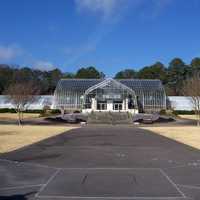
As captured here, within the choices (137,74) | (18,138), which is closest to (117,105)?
(137,74)

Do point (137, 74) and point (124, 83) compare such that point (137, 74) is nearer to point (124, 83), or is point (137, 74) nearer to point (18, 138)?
point (124, 83)

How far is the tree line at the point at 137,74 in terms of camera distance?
116062 mm

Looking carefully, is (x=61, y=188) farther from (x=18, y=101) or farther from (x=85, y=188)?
(x=18, y=101)

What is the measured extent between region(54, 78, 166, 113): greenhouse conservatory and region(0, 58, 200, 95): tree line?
29.9m

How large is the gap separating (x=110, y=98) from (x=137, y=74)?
1892 inches

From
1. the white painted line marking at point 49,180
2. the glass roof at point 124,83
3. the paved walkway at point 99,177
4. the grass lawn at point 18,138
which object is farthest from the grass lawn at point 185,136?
the glass roof at point 124,83

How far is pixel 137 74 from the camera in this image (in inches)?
5089

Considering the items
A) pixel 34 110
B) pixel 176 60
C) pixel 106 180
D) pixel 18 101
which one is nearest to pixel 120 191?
pixel 106 180

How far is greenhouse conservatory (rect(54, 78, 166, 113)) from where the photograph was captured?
3233 inches

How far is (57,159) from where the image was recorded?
15.4m

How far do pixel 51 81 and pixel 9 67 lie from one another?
48.7 ft

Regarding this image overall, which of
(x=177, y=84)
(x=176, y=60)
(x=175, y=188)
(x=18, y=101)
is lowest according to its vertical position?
(x=175, y=188)

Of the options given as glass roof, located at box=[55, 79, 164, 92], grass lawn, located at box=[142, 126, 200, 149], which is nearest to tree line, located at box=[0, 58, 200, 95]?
glass roof, located at box=[55, 79, 164, 92]

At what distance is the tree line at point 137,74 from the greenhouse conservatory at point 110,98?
98.2 ft
